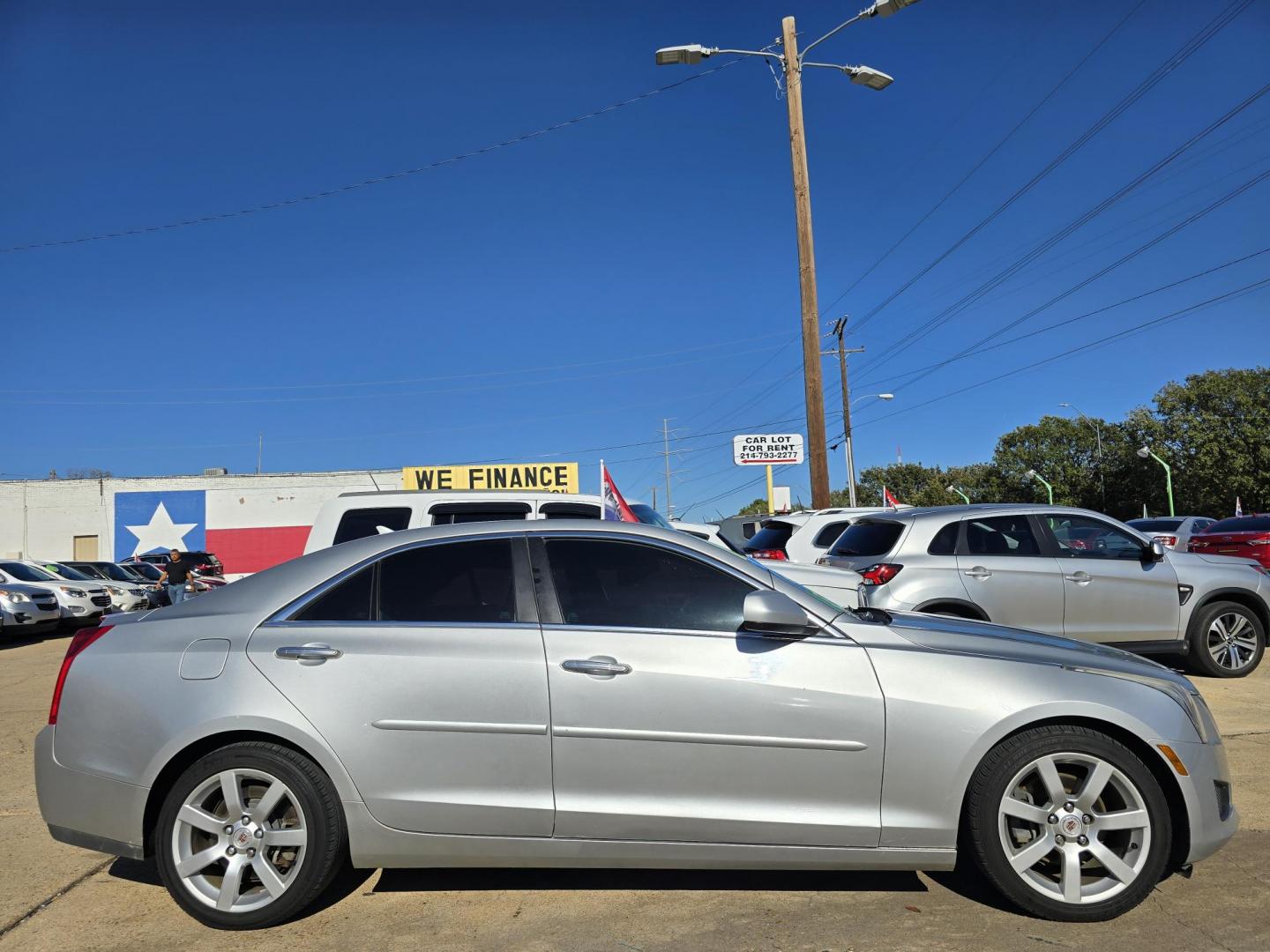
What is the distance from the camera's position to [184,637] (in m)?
3.62

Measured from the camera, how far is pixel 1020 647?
3.70 m

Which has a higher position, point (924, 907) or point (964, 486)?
point (964, 486)

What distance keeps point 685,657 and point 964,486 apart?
3433 inches

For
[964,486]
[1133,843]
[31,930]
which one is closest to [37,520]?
[31,930]

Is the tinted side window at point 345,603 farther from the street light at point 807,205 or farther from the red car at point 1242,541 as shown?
the red car at point 1242,541

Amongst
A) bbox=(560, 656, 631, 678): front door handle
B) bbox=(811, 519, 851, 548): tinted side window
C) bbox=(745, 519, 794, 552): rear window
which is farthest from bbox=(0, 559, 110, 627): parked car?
bbox=(560, 656, 631, 678): front door handle

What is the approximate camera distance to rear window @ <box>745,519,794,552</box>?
36.6 feet

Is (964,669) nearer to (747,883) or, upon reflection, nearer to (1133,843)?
(1133,843)

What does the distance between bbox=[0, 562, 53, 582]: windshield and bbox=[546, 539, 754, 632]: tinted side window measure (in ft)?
58.6

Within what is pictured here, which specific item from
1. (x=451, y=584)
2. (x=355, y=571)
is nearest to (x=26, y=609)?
(x=355, y=571)

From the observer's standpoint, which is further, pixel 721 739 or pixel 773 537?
pixel 773 537

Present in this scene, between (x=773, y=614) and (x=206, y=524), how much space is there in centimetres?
4044

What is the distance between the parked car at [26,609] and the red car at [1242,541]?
19.3 meters

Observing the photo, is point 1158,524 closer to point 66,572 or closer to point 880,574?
point 880,574
